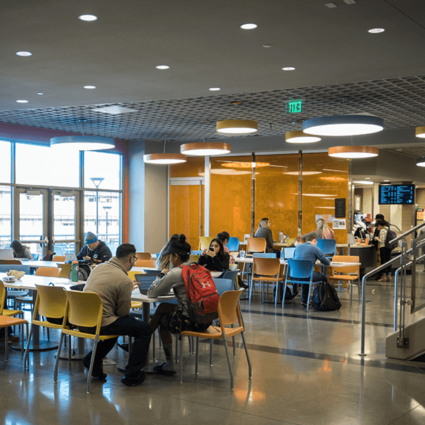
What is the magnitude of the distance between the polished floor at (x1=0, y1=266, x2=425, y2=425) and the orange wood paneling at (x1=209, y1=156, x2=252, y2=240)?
7817 mm

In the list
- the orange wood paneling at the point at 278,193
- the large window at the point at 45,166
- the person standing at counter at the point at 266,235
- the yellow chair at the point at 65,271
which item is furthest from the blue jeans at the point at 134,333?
the orange wood paneling at the point at 278,193

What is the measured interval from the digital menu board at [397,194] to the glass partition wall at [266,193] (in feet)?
15.8

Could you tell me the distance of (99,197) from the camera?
14305 millimetres

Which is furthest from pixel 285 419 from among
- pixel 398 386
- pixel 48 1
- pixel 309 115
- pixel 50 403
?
pixel 309 115

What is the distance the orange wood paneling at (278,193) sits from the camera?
13.5 m

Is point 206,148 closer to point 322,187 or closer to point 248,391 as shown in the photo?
point 322,187

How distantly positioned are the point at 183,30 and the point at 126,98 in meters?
3.14

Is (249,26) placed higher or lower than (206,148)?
higher

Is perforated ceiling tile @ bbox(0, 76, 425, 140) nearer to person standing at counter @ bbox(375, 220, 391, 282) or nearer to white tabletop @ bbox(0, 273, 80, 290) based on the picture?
person standing at counter @ bbox(375, 220, 391, 282)

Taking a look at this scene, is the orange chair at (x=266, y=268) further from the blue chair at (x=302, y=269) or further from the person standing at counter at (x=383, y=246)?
the person standing at counter at (x=383, y=246)

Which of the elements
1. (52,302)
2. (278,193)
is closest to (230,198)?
(278,193)

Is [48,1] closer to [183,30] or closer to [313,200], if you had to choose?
[183,30]

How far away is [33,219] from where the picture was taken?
12695 millimetres

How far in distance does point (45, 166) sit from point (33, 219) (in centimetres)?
130
